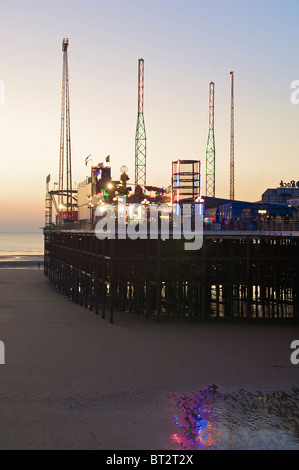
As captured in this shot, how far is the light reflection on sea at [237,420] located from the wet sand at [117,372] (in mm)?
465

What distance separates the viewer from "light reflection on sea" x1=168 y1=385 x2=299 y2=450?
1402 cm

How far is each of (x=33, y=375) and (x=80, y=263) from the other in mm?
23412

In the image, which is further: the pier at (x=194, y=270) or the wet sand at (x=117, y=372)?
the pier at (x=194, y=270)

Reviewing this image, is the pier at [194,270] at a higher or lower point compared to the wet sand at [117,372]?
higher

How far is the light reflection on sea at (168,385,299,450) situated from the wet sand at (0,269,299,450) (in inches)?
18.3

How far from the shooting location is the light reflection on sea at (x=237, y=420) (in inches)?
552

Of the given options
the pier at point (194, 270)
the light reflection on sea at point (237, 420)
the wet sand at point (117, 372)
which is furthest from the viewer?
the pier at point (194, 270)

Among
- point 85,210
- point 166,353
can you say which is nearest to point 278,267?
point 166,353

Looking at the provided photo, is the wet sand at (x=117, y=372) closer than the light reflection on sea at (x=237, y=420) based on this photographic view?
No

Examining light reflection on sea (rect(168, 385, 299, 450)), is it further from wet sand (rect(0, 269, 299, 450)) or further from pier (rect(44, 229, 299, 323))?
pier (rect(44, 229, 299, 323))

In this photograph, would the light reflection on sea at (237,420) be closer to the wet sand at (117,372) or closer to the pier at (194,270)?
the wet sand at (117,372)

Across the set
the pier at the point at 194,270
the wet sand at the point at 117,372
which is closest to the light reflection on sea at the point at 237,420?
the wet sand at the point at 117,372

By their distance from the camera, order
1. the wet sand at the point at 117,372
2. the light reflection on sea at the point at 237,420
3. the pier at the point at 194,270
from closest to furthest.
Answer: the light reflection on sea at the point at 237,420 → the wet sand at the point at 117,372 → the pier at the point at 194,270

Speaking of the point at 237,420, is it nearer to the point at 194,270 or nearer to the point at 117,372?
the point at 117,372
